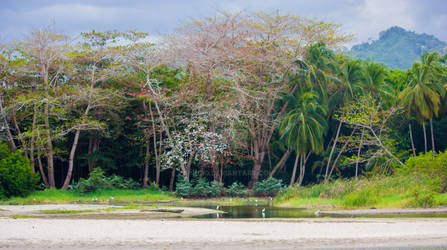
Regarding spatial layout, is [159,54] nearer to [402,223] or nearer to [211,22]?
[211,22]

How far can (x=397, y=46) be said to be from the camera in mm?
137875

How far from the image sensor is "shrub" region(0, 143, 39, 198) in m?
21.4

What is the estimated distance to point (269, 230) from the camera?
10.5 m

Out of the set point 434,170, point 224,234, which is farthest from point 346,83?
point 224,234

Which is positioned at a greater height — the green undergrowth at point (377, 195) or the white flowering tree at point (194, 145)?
the white flowering tree at point (194, 145)

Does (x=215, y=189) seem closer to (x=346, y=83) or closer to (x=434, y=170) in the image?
(x=346, y=83)

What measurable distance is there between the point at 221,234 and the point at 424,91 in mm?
19455

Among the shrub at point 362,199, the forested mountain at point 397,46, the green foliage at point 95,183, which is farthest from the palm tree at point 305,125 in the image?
the forested mountain at point 397,46

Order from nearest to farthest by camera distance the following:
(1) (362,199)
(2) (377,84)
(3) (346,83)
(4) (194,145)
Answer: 1. (1) (362,199)
2. (4) (194,145)
3. (3) (346,83)
4. (2) (377,84)

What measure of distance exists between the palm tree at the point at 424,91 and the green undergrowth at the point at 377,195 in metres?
8.35

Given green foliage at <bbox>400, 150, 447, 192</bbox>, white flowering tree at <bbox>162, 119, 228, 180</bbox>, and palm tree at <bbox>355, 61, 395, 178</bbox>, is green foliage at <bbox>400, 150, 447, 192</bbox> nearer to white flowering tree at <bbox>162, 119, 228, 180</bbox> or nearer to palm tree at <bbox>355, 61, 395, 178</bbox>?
palm tree at <bbox>355, 61, 395, 178</bbox>

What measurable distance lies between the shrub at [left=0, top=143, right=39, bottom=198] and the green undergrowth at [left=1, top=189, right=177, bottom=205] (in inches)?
16.3

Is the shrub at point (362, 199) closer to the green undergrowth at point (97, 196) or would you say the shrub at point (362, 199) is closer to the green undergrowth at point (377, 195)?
the green undergrowth at point (377, 195)

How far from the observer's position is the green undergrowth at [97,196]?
72.6 ft
